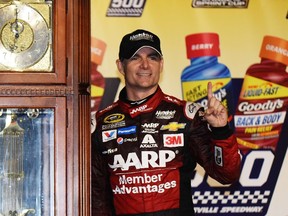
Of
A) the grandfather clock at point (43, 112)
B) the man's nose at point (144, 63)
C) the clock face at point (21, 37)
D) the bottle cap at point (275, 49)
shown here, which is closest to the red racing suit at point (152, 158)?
the man's nose at point (144, 63)

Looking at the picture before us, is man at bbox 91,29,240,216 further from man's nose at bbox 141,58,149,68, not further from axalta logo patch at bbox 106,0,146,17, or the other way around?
axalta logo patch at bbox 106,0,146,17

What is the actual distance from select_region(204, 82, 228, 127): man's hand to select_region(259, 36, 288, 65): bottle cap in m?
1.56

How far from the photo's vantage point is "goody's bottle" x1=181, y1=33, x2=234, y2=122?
13.9ft

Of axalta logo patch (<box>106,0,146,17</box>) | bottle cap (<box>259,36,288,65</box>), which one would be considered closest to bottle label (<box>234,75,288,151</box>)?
bottle cap (<box>259,36,288,65</box>)

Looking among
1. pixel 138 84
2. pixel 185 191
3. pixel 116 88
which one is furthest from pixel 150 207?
pixel 116 88

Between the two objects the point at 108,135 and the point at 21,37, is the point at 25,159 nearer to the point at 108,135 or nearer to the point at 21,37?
the point at 21,37

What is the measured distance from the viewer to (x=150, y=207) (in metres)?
2.94

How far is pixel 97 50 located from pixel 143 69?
1171 mm

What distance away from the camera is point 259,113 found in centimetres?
426

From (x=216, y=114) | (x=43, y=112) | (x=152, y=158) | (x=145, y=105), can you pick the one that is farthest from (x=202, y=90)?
(x=43, y=112)

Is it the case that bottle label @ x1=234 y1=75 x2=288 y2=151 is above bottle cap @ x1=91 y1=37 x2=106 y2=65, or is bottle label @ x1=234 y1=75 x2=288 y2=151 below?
below

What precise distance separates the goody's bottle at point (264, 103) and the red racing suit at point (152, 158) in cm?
125

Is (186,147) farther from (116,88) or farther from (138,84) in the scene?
(116,88)

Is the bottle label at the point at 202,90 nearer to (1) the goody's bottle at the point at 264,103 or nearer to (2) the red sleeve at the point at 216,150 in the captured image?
(1) the goody's bottle at the point at 264,103
